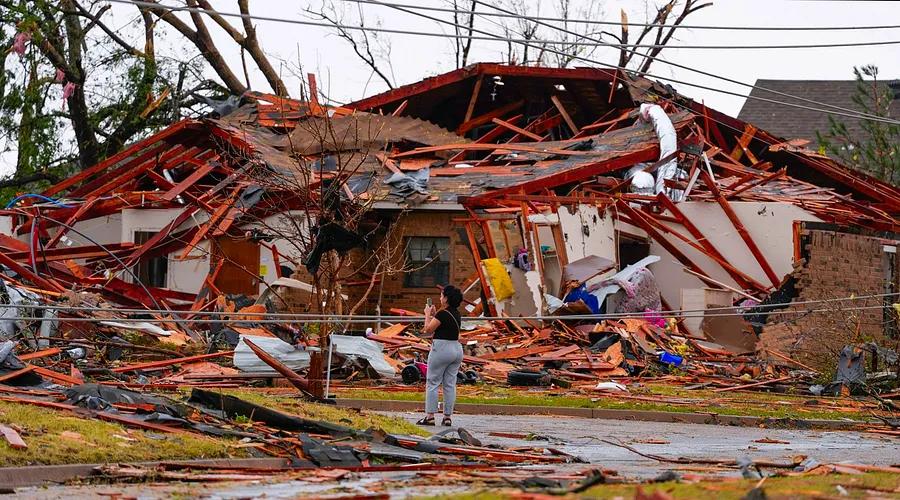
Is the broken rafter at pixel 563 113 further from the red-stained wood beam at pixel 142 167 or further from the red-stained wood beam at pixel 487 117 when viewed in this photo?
the red-stained wood beam at pixel 142 167

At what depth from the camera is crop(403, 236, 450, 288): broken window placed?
30.2m

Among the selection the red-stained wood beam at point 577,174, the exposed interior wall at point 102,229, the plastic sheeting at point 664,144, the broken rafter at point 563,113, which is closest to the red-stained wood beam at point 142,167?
the exposed interior wall at point 102,229

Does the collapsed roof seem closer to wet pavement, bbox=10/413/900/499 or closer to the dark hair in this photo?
the dark hair

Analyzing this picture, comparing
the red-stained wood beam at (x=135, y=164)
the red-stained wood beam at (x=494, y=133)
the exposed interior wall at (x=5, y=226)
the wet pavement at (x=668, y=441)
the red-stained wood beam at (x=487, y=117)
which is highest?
the red-stained wood beam at (x=487, y=117)

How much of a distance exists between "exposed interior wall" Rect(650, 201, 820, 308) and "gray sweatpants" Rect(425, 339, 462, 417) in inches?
582

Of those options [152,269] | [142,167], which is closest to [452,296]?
[152,269]

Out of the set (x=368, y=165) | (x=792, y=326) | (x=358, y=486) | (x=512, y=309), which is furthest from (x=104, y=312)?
(x=358, y=486)

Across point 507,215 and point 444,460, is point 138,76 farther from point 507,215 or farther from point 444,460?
point 444,460

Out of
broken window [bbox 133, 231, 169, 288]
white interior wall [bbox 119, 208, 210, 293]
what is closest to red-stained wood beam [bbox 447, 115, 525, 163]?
white interior wall [bbox 119, 208, 210, 293]

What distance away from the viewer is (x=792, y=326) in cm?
2522

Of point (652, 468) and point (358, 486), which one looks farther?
point (652, 468)

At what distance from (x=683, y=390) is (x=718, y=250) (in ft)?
31.3

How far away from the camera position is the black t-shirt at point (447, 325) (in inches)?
592

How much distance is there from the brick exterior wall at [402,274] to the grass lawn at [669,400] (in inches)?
351
